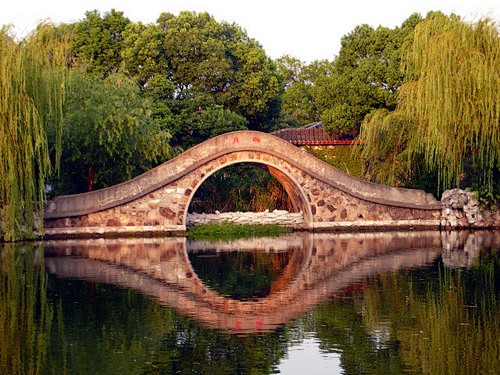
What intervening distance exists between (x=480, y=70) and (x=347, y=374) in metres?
16.4

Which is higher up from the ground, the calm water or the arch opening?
the arch opening

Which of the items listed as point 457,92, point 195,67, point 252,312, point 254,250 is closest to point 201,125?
point 195,67

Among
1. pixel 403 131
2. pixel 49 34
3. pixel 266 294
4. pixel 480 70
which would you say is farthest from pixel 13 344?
pixel 403 131

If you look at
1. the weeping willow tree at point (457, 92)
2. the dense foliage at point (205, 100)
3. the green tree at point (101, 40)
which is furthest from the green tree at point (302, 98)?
the weeping willow tree at point (457, 92)

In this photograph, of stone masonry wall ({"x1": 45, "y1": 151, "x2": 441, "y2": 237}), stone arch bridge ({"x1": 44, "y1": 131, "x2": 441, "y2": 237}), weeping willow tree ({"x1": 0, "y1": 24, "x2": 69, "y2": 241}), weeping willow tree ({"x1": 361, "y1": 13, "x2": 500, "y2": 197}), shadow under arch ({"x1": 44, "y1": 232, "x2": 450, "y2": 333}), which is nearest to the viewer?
shadow under arch ({"x1": 44, "y1": 232, "x2": 450, "y2": 333})

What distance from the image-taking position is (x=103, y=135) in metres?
23.2

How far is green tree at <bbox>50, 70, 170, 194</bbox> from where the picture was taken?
23.1m

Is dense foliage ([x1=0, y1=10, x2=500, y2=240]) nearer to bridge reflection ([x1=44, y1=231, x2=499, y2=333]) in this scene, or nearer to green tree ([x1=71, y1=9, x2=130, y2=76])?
green tree ([x1=71, y1=9, x2=130, y2=76])

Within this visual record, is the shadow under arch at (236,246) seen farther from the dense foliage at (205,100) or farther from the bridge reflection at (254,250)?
the dense foliage at (205,100)

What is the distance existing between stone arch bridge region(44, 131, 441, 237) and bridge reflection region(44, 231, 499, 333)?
1554 millimetres

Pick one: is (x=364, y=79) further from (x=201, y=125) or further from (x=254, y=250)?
(x=254, y=250)

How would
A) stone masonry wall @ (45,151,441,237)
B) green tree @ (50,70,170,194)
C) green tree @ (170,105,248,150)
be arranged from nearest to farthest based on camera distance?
stone masonry wall @ (45,151,441,237), green tree @ (50,70,170,194), green tree @ (170,105,248,150)

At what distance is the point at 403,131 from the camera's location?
25453 millimetres

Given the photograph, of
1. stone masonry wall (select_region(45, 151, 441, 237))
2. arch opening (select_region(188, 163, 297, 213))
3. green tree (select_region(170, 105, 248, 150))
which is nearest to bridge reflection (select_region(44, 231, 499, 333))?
stone masonry wall (select_region(45, 151, 441, 237))
